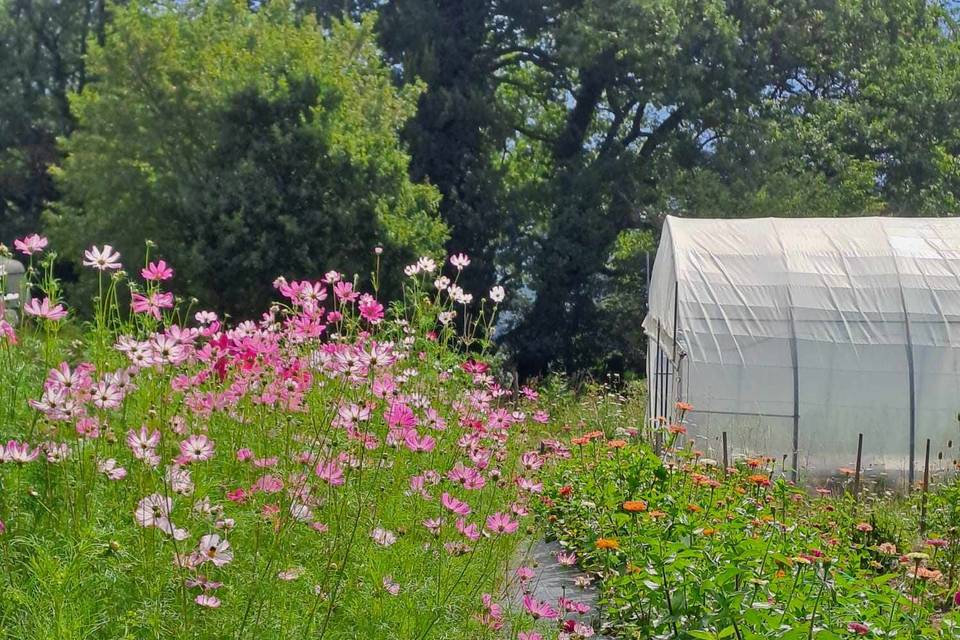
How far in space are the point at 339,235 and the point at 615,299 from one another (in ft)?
18.1

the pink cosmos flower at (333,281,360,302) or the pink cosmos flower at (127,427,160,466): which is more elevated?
the pink cosmos flower at (333,281,360,302)

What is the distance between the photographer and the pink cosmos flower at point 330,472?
8.70 ft

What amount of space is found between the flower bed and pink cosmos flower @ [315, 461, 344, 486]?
85 centimetres

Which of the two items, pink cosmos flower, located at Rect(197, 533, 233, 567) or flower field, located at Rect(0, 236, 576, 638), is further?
flower field, located at Rect(0, 236, 576, 638)

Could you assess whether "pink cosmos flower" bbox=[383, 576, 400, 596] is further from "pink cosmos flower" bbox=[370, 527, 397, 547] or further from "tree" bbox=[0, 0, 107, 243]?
"tree" bbox=[0, 0, 107, 243]

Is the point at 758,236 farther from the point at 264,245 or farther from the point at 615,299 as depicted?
the point at 615,299

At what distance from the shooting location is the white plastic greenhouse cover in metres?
9.02

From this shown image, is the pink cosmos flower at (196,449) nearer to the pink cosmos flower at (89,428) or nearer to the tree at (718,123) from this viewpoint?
the pink cosmos flower at (89,428)

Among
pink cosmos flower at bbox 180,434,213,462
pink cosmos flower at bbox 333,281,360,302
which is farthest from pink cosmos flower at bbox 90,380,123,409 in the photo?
pink cosmos flower at bbox 333,281,360,302

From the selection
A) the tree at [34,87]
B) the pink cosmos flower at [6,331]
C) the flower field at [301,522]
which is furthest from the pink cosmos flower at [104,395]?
the tree at [34,87]

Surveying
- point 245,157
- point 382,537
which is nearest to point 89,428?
point 382,537

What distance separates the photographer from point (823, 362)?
29.8ft

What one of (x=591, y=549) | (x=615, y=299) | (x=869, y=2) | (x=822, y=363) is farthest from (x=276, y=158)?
(x=591, y=549)

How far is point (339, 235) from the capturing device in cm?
1598
